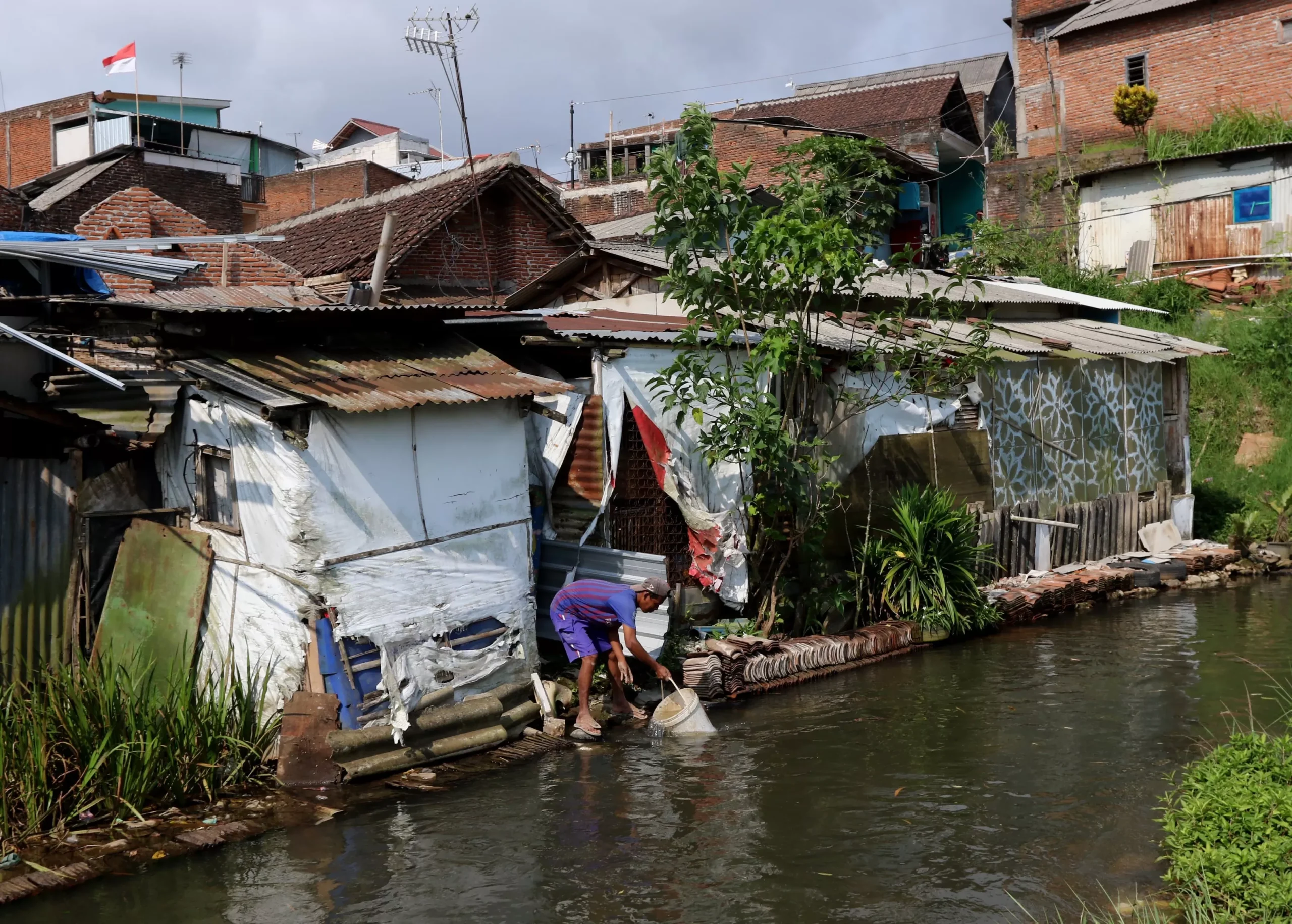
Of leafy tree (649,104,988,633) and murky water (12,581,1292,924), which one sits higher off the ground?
leafy tree (649,104,988,633)

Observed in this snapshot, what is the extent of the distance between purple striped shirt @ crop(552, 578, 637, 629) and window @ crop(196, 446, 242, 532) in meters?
2.73

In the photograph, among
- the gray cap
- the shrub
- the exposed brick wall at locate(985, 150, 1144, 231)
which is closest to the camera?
the shrub

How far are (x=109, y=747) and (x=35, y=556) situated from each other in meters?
2.04

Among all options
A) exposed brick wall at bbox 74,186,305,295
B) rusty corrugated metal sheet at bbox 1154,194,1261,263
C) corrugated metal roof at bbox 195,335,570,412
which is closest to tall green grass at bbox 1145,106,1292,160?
rusty corrugated metal sheet at bbox 1154,194,1261,263

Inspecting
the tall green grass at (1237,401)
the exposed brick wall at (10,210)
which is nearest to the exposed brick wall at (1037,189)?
Answer: the tall green grass at (1237,401)

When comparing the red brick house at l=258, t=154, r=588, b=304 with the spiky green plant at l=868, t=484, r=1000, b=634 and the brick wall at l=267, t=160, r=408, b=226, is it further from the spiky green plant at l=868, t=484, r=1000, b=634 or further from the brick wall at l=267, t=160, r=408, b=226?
the brick wall at l=267, t=160, r=408, b=226

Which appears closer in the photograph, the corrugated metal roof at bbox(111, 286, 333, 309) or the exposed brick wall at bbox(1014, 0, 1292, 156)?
the corrugated metal roof at bbox(111, 286, 333, 309)

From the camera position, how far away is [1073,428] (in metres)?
16.4

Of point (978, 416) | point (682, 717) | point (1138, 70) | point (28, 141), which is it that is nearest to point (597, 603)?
point (682, 717)

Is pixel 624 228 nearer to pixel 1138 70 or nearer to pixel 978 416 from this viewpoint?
pixel 978 416

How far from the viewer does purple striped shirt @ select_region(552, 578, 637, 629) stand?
31.4 feet

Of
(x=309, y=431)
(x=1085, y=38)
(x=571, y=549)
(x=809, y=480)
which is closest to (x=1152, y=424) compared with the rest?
(x=809, y=480)

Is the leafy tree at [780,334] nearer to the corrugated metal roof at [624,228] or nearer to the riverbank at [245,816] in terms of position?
the riverbank at [245,816]

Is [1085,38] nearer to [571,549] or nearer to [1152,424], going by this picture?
[1152,424]
